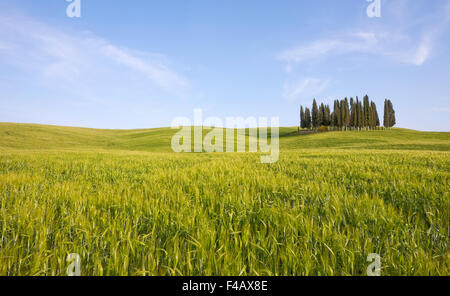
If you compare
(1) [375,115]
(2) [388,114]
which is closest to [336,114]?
(1) [375,115]

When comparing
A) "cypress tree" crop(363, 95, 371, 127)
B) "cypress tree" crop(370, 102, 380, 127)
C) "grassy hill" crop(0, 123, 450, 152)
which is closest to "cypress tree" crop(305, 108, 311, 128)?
"cypress tree" crop(363, 95, 371, 127)

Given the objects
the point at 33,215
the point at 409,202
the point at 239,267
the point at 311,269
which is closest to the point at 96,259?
the point at 239,267

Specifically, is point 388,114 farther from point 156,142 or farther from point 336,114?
point 156,142

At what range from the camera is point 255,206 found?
8.55 ft

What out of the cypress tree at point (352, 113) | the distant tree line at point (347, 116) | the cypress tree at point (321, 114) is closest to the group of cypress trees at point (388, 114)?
the distant tree line at point (347, 116)

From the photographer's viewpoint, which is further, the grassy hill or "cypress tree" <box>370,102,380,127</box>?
"cypress tree" <box>370,102,380,127</box>

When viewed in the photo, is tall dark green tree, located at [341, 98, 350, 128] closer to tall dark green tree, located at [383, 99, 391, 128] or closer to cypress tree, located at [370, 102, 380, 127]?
cypress tree, located at [370, 102, 380, 127]

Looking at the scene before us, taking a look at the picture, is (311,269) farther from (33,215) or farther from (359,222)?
(33,215)

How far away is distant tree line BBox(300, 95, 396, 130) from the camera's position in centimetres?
7281

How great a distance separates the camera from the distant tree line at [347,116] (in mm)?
72812

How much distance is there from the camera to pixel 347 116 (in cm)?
7269

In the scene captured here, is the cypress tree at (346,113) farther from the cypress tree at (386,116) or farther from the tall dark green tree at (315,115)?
the cypress tree at (386,116)
